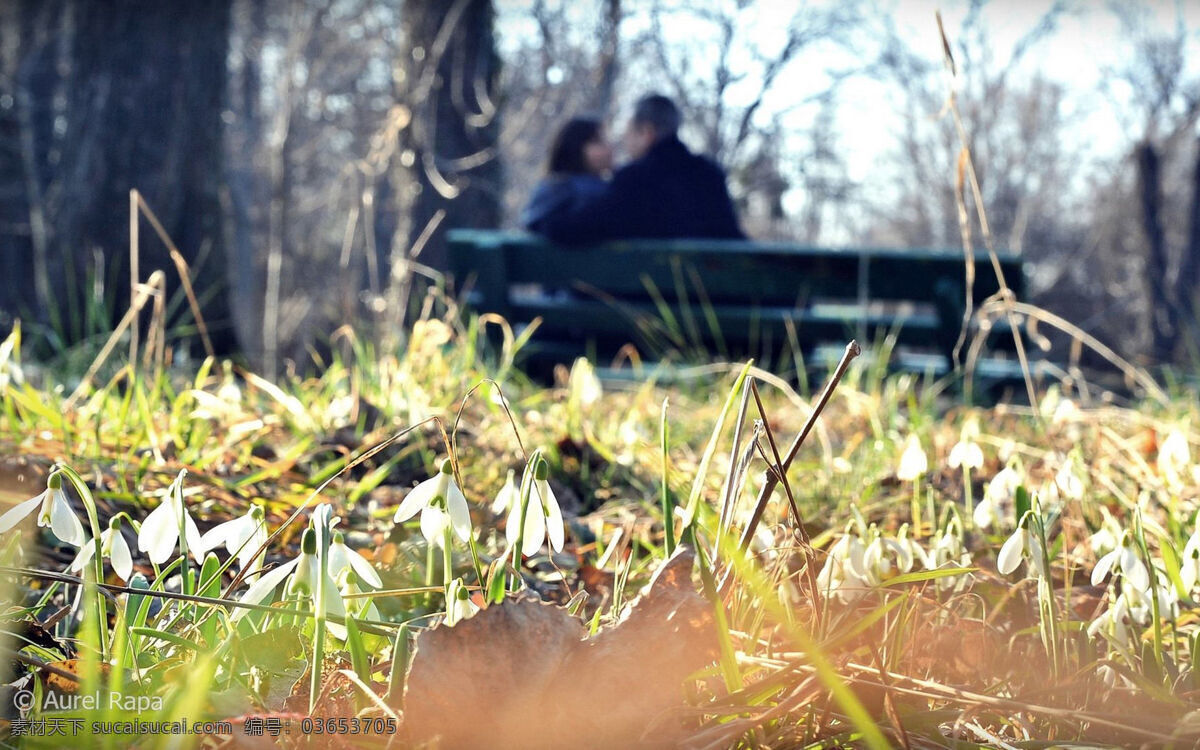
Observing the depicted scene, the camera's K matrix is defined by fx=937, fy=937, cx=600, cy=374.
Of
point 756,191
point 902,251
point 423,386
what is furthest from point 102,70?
point 756,191

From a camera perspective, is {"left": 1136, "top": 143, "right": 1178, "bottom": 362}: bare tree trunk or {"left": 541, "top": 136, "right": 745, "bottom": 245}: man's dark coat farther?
{"left": 1136, "top": 143, "right": 1178, "bottom": 362}: bare tree trunk

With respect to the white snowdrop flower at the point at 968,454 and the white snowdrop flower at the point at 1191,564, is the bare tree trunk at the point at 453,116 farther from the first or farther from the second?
the white snowdrop flower at the point at 1191,564

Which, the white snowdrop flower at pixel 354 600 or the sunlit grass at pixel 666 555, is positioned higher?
the white snowdrop flower at pixel 354 600

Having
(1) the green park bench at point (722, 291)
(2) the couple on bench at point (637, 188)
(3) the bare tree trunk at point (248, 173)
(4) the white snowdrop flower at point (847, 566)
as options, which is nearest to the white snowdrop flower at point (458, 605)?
(4) the white snowdrop flower at point (847, 566)

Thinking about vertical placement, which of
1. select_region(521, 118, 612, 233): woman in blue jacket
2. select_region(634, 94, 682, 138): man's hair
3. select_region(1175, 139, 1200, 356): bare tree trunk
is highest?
select_region(634, 94, 682, 138): man's hair

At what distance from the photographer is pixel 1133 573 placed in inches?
39.9

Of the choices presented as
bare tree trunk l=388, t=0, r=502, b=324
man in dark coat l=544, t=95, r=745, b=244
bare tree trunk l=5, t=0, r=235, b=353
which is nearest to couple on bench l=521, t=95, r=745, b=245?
man in dark coat l=544, t=95, r=745, b=244

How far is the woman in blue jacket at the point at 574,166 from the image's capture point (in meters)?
6.26

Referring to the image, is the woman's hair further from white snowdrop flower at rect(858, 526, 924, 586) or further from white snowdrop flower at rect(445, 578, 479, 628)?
white snowdrop flower at rect(445, 578, 479, 628)

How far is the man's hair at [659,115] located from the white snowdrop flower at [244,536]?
19.2 feet

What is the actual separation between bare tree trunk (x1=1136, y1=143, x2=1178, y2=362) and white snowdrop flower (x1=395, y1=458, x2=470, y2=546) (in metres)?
13.3

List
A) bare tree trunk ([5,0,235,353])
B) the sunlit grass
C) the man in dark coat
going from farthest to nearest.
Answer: the man in dark coat < bare tree trunk ([5,0,235,353]) < the sunlit grass

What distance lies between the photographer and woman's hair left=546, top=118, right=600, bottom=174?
22.1 ft

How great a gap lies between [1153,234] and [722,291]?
10.5 metres
